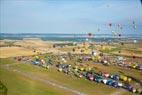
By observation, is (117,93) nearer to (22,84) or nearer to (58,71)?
(22,84)

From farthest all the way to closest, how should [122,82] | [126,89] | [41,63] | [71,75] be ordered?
[41,63], [71,75], [122,82], [126,89]

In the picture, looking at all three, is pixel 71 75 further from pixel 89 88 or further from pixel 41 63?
pixel 41 63

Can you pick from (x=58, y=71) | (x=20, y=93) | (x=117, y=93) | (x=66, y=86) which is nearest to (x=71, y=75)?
(x=58, y=71)

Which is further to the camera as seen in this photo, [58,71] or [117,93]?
[58,71]

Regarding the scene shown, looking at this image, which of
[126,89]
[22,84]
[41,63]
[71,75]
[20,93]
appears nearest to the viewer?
[20,93]

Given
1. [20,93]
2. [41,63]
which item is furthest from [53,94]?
[41,63]

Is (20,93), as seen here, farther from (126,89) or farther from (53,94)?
(126,89)

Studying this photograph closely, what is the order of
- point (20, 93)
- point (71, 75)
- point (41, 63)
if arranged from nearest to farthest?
1. point (20, 93)
2. point (71, 75)
3. point (41, 63)

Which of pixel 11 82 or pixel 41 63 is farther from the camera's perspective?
pixel 41 63

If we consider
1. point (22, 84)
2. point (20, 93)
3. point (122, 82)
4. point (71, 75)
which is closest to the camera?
point (20, 93)
